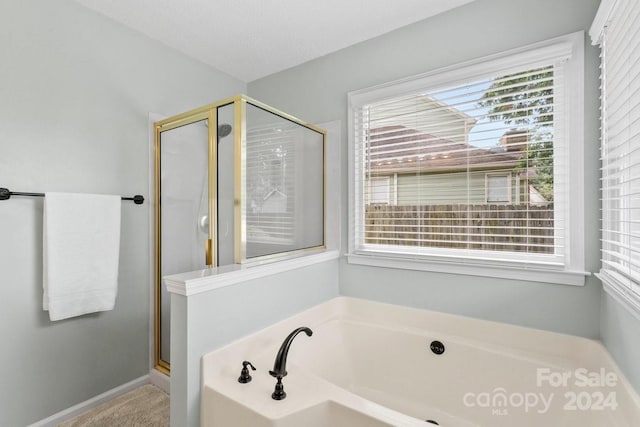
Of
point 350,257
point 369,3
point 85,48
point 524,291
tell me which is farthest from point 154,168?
point 524,291

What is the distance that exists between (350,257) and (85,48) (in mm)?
2063

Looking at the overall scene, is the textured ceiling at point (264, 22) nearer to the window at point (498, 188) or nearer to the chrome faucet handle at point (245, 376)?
the window at point (498, 188)

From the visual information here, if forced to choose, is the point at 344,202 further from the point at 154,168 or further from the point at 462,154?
the point at 154,168

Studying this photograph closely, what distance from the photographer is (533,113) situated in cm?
166

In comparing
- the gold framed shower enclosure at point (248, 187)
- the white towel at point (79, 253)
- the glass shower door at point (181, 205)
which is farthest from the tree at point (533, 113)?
the white towel at point (79, 253)

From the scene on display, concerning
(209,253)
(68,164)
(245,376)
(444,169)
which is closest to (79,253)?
(68,164)

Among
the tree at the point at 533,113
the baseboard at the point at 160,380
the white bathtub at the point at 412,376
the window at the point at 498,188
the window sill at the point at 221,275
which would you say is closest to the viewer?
the white bathtub at the point at 412,376

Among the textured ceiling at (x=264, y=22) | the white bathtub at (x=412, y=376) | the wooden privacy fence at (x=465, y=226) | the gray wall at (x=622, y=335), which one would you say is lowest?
the white bathtub at (x=412, y=376)

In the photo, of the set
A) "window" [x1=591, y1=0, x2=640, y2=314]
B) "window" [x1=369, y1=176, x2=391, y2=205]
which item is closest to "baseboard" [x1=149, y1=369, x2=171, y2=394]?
"window" [x1=369, y1=176, x2=391, y2=205]

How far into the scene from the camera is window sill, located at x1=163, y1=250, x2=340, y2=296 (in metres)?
1.30

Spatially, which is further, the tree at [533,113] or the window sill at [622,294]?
the tree at [533,113]

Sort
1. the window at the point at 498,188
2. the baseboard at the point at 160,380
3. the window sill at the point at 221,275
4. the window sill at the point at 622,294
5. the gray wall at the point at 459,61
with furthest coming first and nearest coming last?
the baseboard at the point at 160,380 < the window at the point at 498,188 < the gray wall at the point at 459,61 < the window sill at the point at 221,275 < the window sill at the point at 622,294

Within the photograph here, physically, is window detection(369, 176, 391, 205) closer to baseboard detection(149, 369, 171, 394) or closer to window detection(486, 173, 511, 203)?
window detection(486, 173, 511, 203)

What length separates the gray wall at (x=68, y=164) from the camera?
5.13 ft
